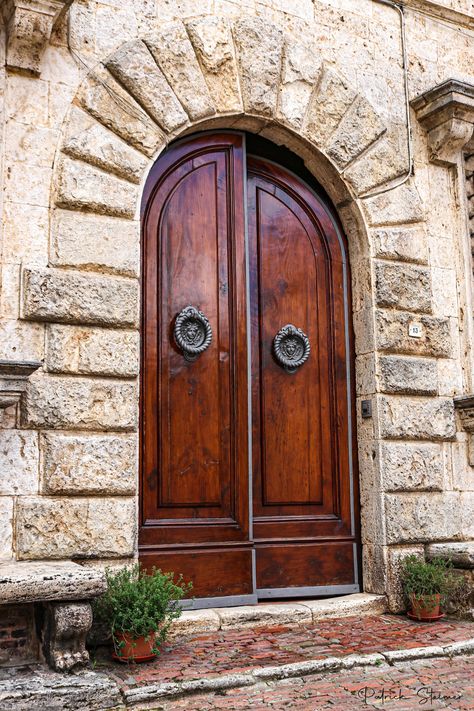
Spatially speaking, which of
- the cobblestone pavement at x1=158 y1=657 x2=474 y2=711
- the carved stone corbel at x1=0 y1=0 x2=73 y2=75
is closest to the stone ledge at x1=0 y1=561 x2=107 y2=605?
the cobblestone pavement at x1=158 y1=657 x2=474 y2=711

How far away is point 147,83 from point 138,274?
1.33 metres

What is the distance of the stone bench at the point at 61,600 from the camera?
389cm

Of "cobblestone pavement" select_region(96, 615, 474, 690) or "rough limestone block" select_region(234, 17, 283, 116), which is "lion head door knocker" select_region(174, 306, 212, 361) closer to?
"rough limestone block" select_region(234, 17, 283, 116)

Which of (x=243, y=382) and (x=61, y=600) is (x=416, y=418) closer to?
(x=243, y=382)

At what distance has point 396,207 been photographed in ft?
20.9

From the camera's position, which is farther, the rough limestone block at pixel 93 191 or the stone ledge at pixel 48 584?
the rough limestone block at pixel 93 191

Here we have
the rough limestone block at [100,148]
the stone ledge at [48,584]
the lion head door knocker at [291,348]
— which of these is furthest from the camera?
the lion head door knocker at [291,348]

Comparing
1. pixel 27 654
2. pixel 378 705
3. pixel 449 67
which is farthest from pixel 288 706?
pixel 449 67

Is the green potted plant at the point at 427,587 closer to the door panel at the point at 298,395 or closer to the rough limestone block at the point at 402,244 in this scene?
the door panel at the point at 298,395

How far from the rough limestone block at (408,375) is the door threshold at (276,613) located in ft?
4.99

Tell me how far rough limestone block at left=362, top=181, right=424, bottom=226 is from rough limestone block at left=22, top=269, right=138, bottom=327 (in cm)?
209

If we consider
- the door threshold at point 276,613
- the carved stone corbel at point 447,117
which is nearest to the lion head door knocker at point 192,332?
the door threshold at point 276,613

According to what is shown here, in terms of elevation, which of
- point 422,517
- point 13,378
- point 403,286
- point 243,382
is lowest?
point 422,517

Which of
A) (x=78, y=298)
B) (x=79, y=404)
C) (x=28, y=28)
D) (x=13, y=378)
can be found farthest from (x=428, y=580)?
(x=28, y=28)
